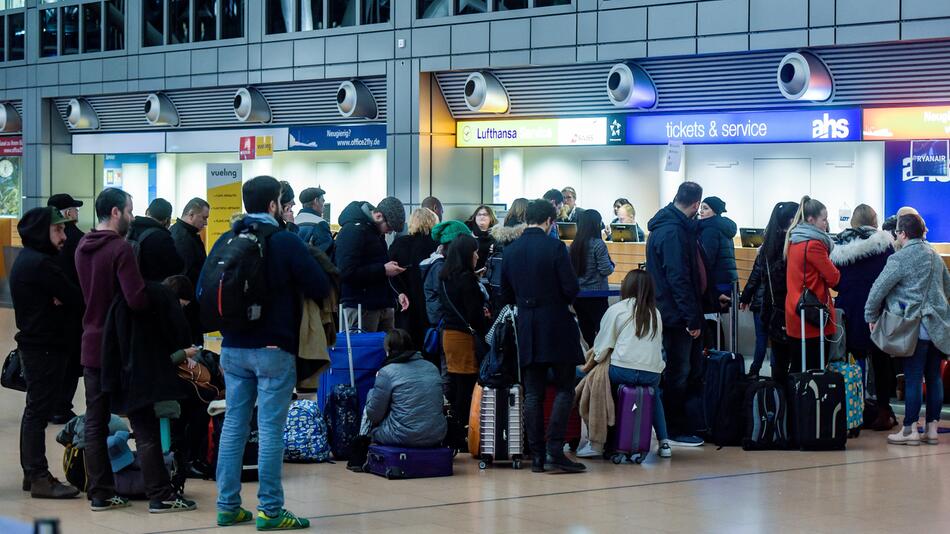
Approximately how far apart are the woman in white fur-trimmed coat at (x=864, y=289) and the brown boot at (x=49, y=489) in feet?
19.5

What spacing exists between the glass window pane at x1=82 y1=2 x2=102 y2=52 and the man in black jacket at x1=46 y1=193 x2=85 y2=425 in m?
14.1

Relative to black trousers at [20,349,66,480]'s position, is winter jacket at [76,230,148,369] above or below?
above

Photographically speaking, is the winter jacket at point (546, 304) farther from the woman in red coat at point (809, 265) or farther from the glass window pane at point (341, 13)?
the glass window pane at point (341, 13)

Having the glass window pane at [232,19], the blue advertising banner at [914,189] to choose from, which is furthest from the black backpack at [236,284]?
the glass window pane at [232,19]

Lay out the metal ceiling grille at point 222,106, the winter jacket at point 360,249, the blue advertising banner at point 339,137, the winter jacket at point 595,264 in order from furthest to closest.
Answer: the metal ceiling grille at point 222,106 < the blue advertising banner at point 339,137 < the winter jacket at point 595,264 < the winter jacket at point 360,249

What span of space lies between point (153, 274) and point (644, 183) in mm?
11725

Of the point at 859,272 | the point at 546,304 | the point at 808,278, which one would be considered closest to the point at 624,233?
the point at 859,272

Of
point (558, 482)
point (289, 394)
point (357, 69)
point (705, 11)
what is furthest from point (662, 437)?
point (357, 69)

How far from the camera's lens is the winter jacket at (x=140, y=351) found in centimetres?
705

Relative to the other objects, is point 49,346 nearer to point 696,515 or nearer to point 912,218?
point 696,515

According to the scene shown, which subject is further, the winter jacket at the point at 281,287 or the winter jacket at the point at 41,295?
the winter jacket at the point at 41,295

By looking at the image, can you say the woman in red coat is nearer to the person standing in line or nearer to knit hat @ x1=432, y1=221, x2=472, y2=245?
the person standing in line

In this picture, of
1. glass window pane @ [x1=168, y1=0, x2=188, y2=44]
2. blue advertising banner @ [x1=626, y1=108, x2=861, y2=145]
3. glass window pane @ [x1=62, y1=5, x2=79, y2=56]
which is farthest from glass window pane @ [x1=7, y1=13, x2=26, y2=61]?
blue advertising banner @ [x1=626, y1=108, x2=861, y2=145]

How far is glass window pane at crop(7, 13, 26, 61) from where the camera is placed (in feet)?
84.5
